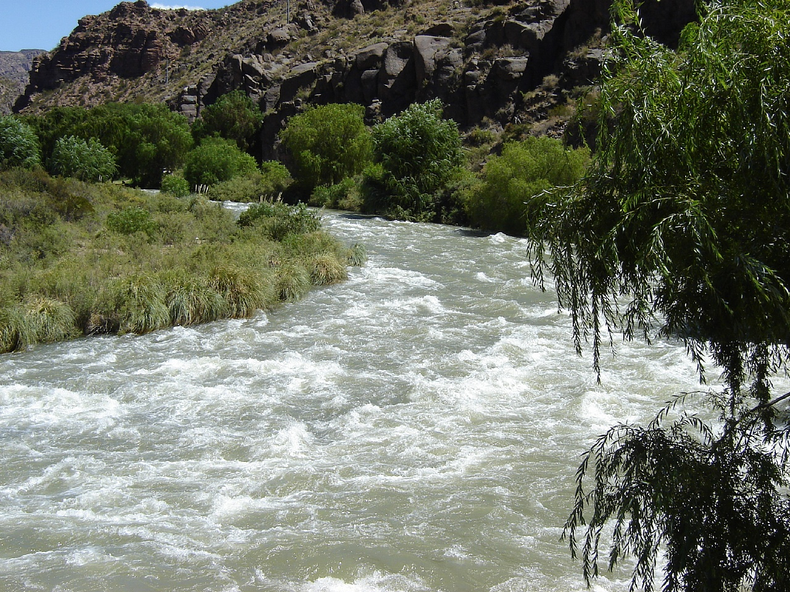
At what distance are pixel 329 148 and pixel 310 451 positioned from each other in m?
40.3

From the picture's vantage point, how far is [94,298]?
50.9ft

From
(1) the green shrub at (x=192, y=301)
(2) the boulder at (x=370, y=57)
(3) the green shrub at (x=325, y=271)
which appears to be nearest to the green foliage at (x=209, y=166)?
(2) the boulder at (x=370, y=57)

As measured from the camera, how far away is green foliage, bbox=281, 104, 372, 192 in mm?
47719

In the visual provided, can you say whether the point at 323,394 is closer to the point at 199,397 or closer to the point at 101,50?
the point at 199,397

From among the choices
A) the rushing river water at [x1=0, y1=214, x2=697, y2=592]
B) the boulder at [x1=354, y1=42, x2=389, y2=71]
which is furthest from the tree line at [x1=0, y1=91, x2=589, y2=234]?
the rushing river water at [x1=0, y1=214, x2=697, y2=592]

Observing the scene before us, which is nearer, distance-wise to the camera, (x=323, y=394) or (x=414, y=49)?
(x=323, y=394)

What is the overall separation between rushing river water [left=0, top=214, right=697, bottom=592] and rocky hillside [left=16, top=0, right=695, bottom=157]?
127 ft

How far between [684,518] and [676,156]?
219cm

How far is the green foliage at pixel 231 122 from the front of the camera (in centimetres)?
6806

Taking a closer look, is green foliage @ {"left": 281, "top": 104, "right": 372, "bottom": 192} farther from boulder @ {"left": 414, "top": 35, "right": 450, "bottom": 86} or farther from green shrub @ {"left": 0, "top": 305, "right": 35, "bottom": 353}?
green shrub @ {"left": 0, "top": 305, "right": 35, "bottom": 353}

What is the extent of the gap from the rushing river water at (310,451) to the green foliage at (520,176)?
1542 cm

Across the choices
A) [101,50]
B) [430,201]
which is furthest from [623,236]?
[101,50]

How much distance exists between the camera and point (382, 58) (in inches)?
2510

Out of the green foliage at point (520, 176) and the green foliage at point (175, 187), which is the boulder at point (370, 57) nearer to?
the green foliage at point (175, 187)
